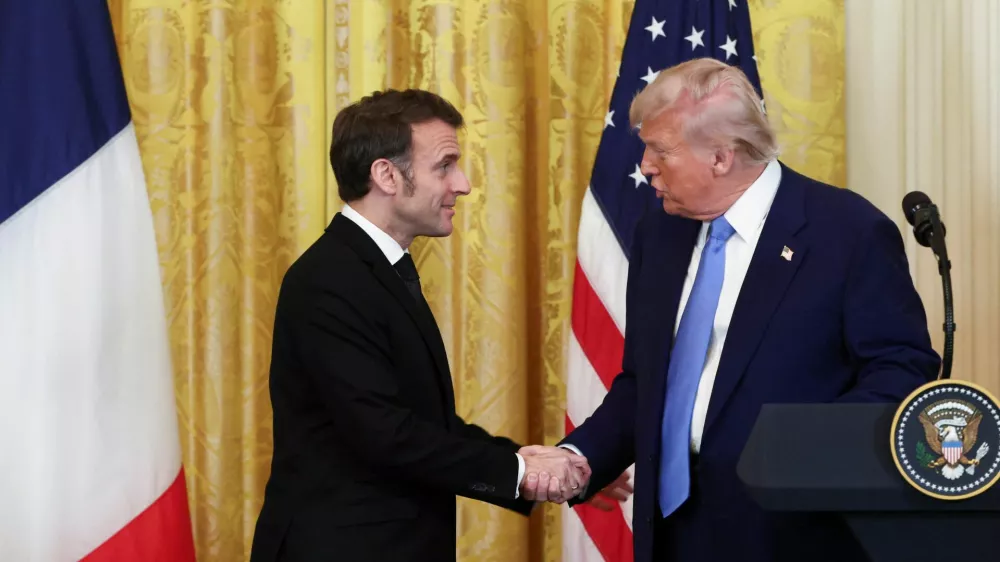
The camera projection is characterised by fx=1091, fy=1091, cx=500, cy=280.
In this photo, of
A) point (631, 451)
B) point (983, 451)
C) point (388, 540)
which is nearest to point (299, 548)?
point (388, 540)

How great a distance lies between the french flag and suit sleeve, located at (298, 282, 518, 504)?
2.50ft

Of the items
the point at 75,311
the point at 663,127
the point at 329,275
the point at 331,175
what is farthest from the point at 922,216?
the point at 331,175

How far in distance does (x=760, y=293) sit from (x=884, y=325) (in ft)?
0.82

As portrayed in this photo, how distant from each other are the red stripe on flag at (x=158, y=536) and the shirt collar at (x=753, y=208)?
172 cm

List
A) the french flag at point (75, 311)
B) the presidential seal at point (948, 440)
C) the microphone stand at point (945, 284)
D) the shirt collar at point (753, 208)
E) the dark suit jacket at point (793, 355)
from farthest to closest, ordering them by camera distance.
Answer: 1. the french flag at point (75, 311)
2. the shirt collar at point (753, 208)
3. the dark suit jacket at point (793, 355)
4. the microphone stand at point (945, 284)
5. the presidential seal at point (948, 440)

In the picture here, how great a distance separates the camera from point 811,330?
7.10 ft

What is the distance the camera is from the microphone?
178cm

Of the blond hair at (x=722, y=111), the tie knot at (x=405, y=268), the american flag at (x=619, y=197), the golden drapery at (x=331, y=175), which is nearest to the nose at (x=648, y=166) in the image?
the blond hair at (x=722, y=111)

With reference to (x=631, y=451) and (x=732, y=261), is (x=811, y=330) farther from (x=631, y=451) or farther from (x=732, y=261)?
(x=631, y=451)

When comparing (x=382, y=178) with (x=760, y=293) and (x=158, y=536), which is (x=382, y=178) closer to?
(x=760, y=293)

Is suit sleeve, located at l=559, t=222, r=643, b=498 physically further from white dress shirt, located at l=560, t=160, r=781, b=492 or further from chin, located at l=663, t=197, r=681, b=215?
white dress shirt, located at l=560, t=160, r=781, b=492

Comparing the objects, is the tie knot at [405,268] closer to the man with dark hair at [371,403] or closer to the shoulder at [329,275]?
the man with dark hair at [371,403]

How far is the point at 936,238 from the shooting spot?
1886 mm

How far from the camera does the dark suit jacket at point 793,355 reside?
2076 mm
